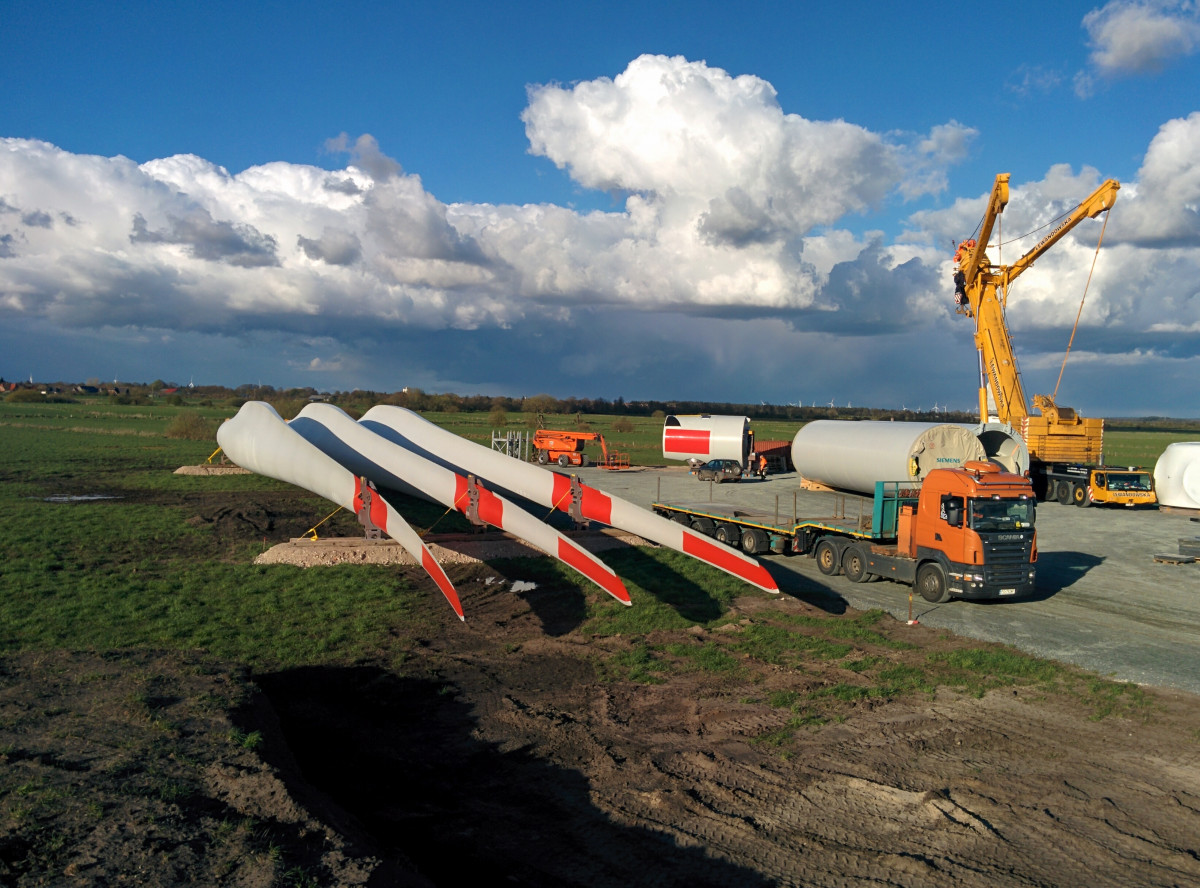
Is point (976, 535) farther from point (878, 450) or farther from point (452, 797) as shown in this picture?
point (878, 450)

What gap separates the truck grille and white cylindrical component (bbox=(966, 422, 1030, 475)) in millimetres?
16718

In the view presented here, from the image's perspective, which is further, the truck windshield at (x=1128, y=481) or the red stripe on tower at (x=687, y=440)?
the red stripe on tower at (x=687, y=440)

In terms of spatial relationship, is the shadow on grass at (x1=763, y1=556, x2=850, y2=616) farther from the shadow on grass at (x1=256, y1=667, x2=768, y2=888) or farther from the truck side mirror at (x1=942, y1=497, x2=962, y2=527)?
the shadow on grass at (x1=256, y1=667, x2=768, y2=888)

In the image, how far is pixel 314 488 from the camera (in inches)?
594

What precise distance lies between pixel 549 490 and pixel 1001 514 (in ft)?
32.2

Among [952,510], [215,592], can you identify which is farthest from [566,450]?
[215,592]

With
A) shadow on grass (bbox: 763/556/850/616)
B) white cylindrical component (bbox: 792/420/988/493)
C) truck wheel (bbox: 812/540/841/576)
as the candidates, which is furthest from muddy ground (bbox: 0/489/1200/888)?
white cylindrical component (bbox: 792/420/988/493)

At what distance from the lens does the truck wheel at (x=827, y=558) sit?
19531mm

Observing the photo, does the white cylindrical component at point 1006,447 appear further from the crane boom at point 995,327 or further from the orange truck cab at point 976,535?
the orange truck cab at point 976,535

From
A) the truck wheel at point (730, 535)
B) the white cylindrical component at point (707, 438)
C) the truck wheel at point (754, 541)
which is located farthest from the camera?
the white cylindrical component at point (707, 438)

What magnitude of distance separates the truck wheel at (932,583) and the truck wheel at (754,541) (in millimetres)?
5128

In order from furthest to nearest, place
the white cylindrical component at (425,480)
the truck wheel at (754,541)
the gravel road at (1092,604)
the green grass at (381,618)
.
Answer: the truck wheel at (754,541), the gravel road at (1092,604), the green grass at (381,618), the white cylindrical component at (425,480)

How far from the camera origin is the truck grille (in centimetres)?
1605

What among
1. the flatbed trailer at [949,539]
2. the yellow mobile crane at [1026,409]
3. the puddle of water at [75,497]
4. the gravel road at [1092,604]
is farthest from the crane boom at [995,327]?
the puddle of water at [75,497]
